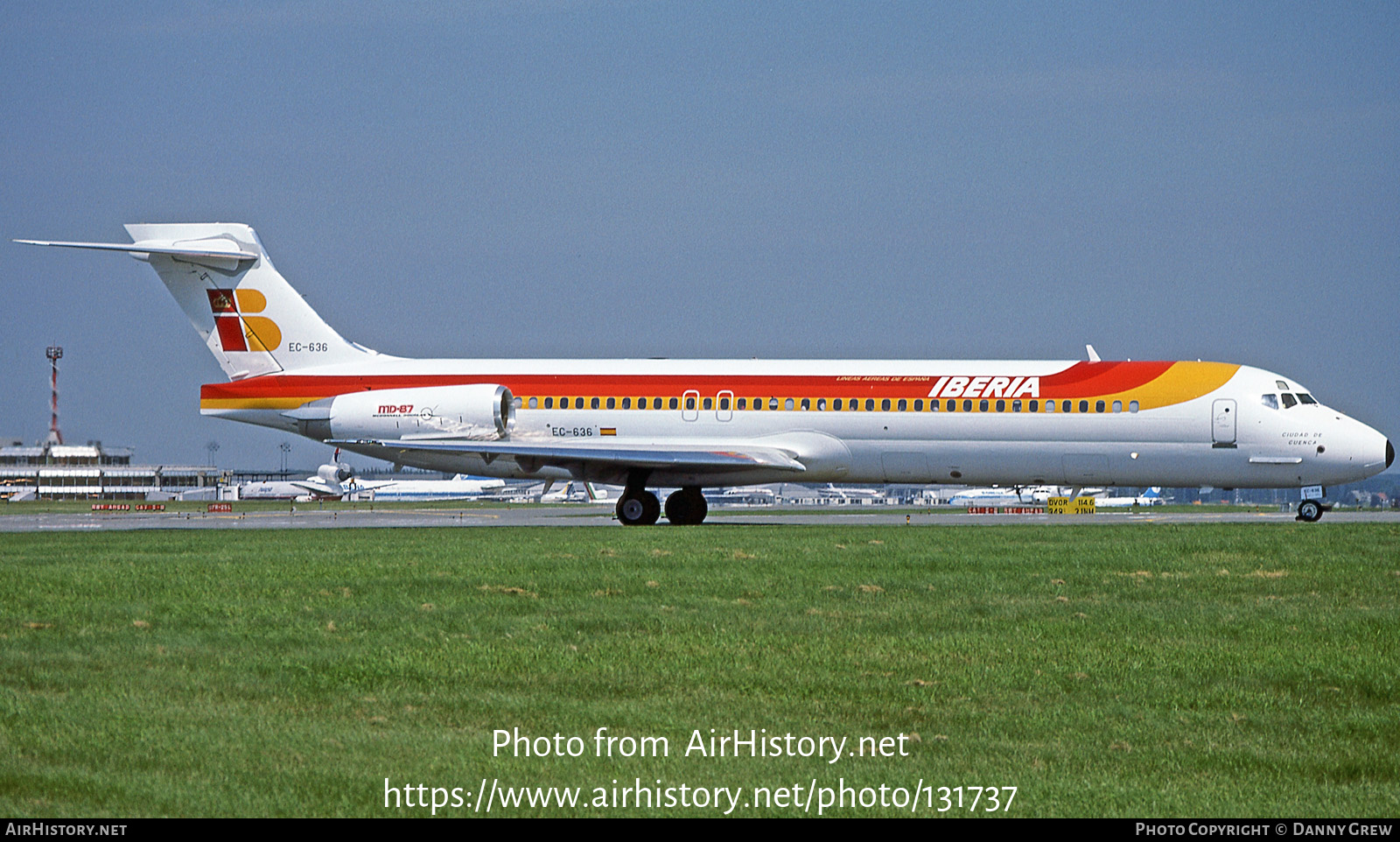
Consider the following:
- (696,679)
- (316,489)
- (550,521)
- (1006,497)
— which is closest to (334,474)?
(316,489)

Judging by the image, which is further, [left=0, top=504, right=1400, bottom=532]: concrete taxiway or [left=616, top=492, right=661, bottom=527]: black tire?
[left=0, top=504, right=1400, bottom=532]: concrete taxiway

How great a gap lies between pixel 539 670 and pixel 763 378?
2271 cm

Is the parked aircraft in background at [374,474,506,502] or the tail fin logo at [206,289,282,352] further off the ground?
the tail fin logo at [206,289,282,352]

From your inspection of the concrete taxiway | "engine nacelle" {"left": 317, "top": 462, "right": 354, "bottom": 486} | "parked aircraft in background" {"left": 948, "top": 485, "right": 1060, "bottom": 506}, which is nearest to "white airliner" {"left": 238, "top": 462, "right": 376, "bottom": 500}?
"engine nacelle" {"left": 317, "top": 462, "right": 354, "bottom": 486}

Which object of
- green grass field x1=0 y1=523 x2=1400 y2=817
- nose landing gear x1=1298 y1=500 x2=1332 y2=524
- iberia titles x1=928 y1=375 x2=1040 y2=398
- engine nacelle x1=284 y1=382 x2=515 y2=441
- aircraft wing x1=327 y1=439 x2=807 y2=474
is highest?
iberia titles x1=928 y1=375 x2=1040 y2=398

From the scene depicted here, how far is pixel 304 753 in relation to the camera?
805 cm

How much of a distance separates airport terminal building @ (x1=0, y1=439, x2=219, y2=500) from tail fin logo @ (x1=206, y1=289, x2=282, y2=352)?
118009 millimetres

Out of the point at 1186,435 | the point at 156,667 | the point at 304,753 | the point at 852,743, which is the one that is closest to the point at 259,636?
the point at 156,667

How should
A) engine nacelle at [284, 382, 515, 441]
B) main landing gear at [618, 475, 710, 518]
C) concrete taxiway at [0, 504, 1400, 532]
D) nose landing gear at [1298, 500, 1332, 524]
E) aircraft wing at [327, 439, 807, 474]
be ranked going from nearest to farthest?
aircraft wing at [327, 439, 807, 474] < engine nacelle at [284, 382, 515, 441] < main landing gear at [618, 475, 710, 518] < nose landing gear at [1298, 500, 1332, 524] < concrete taxiway at [0, 504, 1400, 532]

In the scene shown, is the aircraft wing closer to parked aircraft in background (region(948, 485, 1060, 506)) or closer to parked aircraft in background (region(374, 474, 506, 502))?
parked aircraft in background (region(948, 485, 1060, 506))

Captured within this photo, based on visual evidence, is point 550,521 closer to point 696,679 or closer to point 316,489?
point 696,679

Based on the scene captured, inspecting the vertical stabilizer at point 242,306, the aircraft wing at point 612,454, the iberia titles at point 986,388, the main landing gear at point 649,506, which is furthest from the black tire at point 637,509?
the vertical stabilizer at point 242,306

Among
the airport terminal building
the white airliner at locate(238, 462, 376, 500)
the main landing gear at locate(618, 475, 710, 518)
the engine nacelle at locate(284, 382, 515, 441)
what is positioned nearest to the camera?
the engine nacelle at locate(284, 382, 515, 441)

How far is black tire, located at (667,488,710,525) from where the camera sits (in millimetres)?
34562
